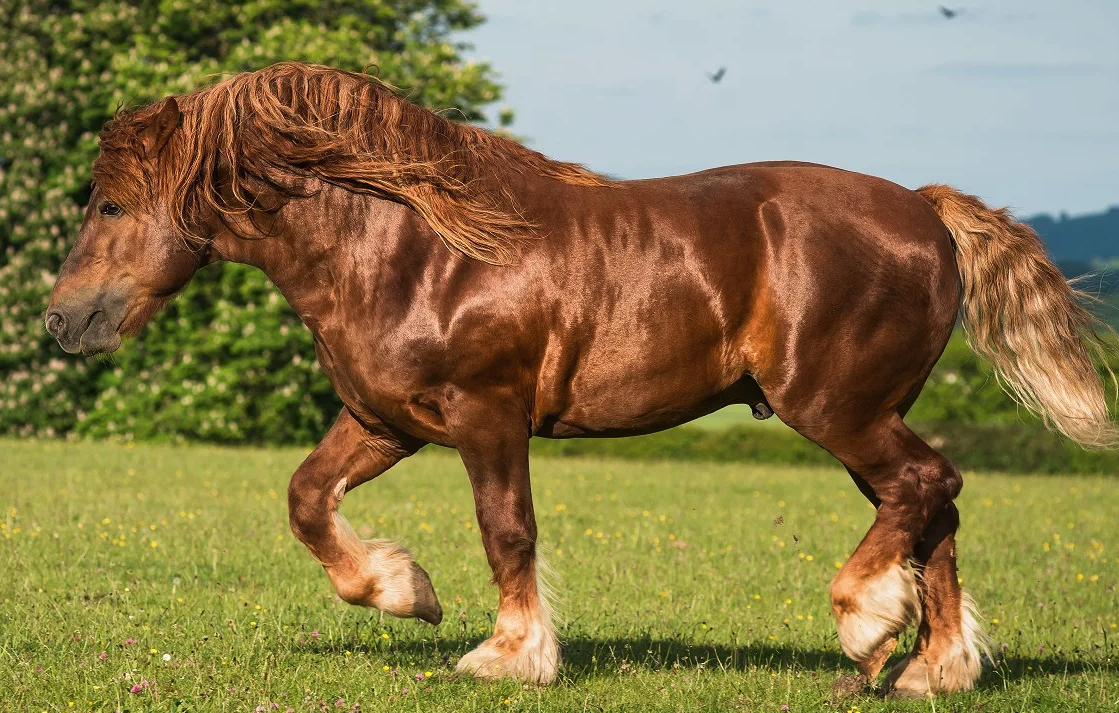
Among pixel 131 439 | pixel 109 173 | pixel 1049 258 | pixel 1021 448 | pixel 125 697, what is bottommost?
pixel 1021 448

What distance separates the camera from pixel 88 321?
5.31 m

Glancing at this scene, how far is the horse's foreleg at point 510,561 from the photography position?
5195 mm

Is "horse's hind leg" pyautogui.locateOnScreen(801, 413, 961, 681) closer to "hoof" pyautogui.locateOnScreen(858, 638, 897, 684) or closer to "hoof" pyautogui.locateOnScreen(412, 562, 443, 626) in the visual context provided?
"hoof" pyautogui.locateOnScreen(858, 638, 897, 684)

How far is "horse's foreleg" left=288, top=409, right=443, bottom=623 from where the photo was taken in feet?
18.1

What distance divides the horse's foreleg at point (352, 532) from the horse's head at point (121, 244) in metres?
1.04

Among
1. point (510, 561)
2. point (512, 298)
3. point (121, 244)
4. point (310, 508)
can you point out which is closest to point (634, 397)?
point (512, 298)

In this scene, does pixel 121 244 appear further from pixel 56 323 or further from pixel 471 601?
pixel 471 601

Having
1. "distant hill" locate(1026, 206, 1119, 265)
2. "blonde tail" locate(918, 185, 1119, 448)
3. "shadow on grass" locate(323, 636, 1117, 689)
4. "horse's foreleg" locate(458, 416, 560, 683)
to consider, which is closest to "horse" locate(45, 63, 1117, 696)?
"horse's foreleg" locate(458, 416, 560, 683)

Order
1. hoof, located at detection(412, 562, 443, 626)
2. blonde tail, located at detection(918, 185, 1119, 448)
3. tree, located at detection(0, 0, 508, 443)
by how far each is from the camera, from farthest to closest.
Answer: tree, located at detection(0, 0, 508, 443), blonde tail, located at detection(918, 185, 1119, 448), hoof, located at detection(412, 562, 443, 626)

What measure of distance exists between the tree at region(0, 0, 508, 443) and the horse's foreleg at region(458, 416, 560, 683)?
16.8 metres

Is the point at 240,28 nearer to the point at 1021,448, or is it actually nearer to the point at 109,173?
the point at 1021,448

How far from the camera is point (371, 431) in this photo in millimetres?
5605

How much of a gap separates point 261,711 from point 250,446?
18466 millimetres

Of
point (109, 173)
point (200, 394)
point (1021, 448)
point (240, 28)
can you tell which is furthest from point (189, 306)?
point (109, 173)
